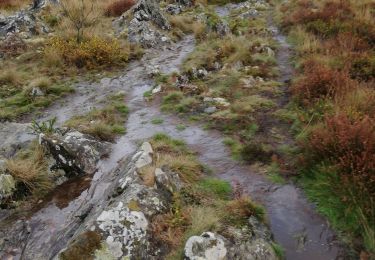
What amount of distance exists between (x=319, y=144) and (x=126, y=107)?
6.12 meters

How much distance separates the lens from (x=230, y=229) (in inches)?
207

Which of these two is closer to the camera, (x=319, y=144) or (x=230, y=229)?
(x=230, y=229)

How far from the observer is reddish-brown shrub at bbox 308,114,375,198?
540 cm

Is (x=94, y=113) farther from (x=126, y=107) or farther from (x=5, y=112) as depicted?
(x=5, y=112)

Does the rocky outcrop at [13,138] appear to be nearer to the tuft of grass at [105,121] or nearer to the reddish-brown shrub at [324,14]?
the tuft of grass at [105,121]

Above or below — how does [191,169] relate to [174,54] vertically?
above

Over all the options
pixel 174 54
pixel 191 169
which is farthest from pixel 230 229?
pixel 174 54

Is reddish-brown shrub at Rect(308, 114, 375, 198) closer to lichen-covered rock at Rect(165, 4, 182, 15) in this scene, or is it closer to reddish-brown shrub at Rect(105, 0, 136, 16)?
lichen-covered rock at Rect(165, 4, 182, 15)

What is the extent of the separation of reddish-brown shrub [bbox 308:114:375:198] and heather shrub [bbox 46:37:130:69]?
9676 mm

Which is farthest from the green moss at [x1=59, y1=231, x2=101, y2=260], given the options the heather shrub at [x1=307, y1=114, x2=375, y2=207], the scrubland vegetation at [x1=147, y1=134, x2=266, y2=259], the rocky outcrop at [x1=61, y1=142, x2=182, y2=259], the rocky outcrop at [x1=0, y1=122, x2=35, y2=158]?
the rocky outcrop at [x1=0, y1=122, x2=35, y2=158]

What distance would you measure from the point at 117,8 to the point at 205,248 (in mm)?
18958

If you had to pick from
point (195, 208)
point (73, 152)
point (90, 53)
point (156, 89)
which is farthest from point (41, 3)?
point (195, 208)

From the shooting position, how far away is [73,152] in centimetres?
779

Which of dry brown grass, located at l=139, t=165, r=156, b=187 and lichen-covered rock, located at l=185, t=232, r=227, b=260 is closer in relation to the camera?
lichen-covered rock, located at l=185, t=232, r=227, b=260
